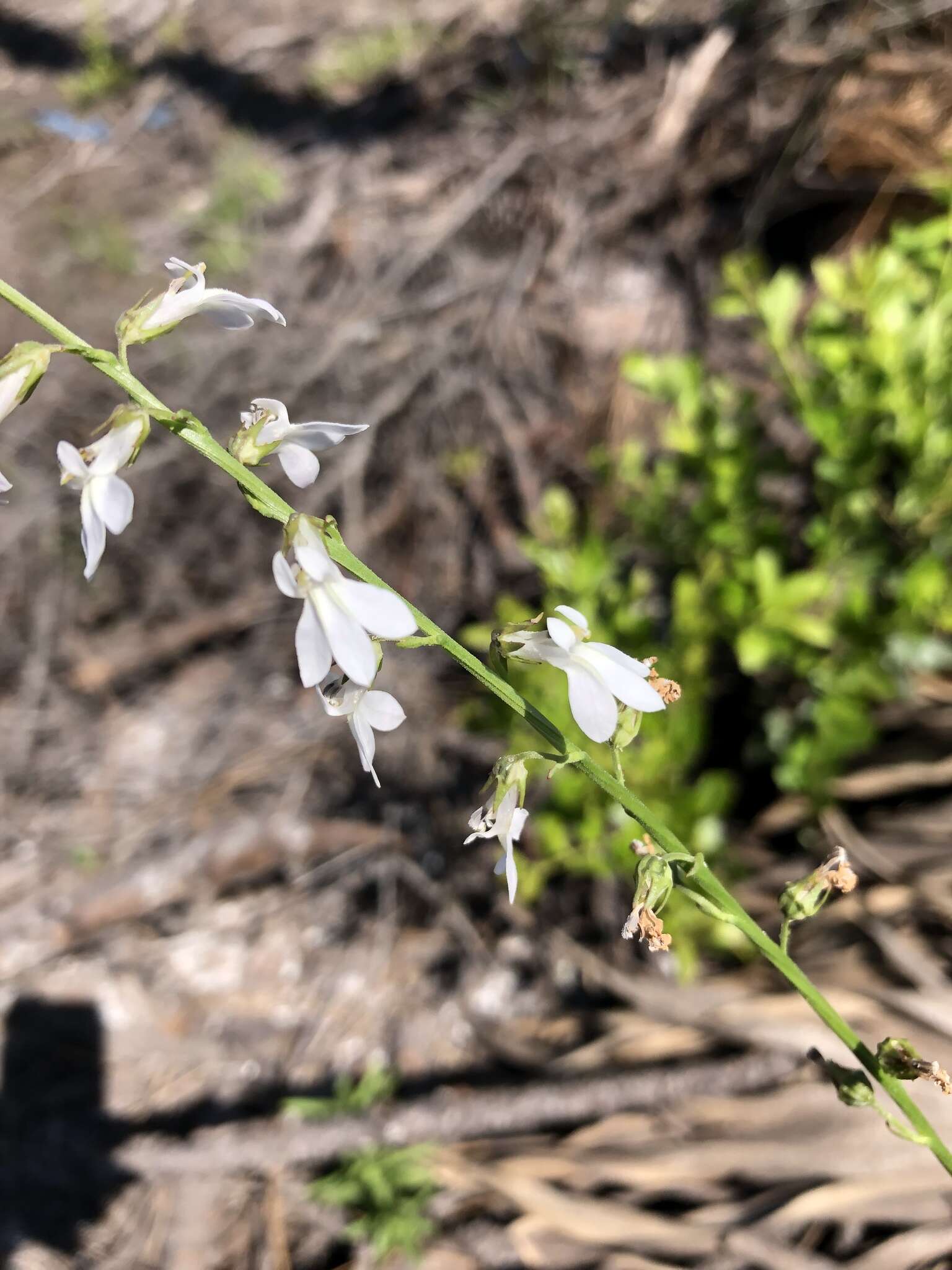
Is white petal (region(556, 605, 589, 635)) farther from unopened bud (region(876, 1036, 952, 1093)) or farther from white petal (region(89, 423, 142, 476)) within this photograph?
unopened bud (region(876, 1036, 952, 1093))

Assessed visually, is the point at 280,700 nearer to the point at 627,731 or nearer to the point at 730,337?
the point at 730,337

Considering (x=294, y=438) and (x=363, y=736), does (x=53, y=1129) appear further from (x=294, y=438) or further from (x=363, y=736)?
(x=294, y=438)

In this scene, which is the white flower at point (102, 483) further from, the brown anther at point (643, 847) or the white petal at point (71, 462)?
the brown anther at point (643, 847)

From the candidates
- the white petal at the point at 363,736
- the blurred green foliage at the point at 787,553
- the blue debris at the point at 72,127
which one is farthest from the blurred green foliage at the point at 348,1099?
the blue debris at the point at 72,127

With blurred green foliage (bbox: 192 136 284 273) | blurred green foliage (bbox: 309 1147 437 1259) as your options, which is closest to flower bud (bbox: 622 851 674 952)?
blurred green foliage (bbox: 309 1147 437 1259)

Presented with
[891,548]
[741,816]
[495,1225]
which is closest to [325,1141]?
[495,1225]

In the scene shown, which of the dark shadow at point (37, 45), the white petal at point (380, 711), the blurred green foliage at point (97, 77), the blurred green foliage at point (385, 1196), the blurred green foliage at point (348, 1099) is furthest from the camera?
the dark shadow at point (37, 45)

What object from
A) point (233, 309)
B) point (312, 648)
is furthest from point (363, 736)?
point (233, 309)

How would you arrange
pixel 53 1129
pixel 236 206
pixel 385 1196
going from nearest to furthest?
pixel 385 1196 → pixel 53 1129 → pixel 236 206
